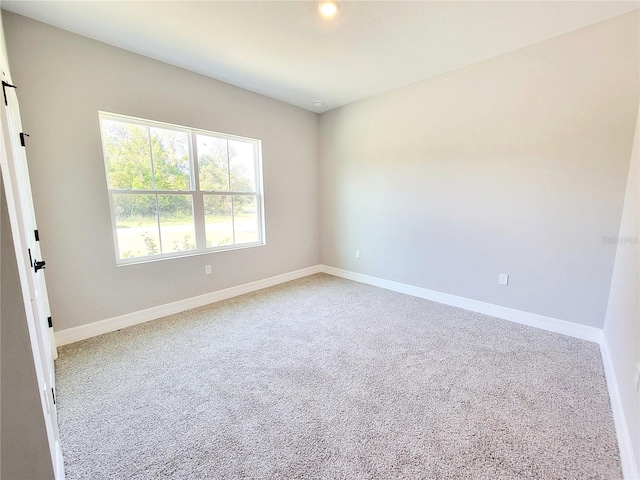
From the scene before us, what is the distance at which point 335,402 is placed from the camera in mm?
1760

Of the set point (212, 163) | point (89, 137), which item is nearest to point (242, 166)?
point (212, 163)

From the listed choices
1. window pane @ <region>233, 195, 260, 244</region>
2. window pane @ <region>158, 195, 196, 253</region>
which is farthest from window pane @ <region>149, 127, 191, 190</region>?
window pane @ <region>233, 195, 260, 244</region>

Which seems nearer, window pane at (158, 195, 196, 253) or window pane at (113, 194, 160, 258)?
window pane at (113, 194, 160, 258)

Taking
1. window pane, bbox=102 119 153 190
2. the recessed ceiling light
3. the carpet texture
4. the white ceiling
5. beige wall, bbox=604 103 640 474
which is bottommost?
the carpet texture

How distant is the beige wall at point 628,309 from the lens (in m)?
1.40

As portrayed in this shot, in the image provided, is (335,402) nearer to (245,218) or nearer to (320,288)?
(320,288)

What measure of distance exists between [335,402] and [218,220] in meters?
2.66

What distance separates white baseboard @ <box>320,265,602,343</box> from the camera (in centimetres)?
254

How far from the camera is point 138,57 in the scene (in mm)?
2715

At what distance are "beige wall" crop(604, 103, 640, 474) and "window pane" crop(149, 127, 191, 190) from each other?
12.8 ft

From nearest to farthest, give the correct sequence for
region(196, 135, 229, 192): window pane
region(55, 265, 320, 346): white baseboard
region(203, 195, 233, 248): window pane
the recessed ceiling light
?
the recessed ceiling light → region(55, 265, 320, 346): white baseboard → region(196, 135, 229, 192): window pane → region(203, 195, 233, 248): window pane

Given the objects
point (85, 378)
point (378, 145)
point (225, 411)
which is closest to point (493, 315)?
point (378, 145)

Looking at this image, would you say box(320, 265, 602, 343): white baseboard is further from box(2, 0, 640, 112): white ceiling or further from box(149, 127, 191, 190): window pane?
box(149, 127, 191, 190): window pane

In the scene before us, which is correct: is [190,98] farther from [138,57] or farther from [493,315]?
[493,315]
